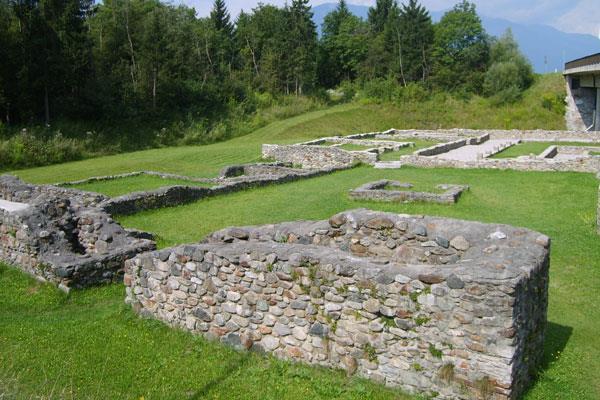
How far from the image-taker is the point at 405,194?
656 inches

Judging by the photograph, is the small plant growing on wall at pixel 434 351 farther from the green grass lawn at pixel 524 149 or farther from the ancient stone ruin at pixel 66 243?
the green grass lawn at pixel 524 149

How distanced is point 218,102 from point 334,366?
147 feet

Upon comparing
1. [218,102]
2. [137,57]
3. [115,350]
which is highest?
[137,57]

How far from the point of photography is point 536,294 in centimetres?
618

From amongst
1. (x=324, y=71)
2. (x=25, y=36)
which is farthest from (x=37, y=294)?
(x=324, y=71)

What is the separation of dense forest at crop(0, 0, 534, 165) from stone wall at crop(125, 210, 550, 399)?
28.2 meters

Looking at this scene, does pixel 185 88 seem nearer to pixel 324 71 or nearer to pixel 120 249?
pixel 324 71

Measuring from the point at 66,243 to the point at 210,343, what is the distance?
5158 mm

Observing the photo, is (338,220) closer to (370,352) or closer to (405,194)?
(370,352)

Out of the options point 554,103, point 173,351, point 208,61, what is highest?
point 208,61

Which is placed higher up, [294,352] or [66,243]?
[66,243]

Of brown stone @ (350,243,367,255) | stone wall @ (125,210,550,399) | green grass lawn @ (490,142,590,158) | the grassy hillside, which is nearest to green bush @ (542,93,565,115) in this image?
the grassy hillside

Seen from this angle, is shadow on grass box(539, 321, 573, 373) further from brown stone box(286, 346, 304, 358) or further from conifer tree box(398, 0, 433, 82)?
conifer tree box(398, 0, 433, 82)

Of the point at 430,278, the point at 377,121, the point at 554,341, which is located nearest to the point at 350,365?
the point at 430,278
